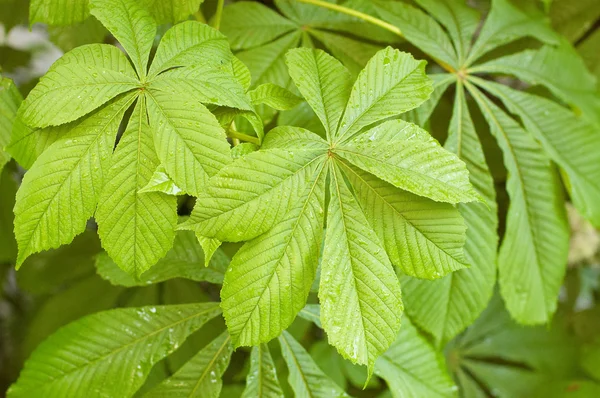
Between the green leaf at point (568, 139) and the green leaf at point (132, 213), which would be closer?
the green leaf at point (132, 213)

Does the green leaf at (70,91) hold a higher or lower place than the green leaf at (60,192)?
higher

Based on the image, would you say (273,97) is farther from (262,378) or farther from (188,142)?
(262,378)

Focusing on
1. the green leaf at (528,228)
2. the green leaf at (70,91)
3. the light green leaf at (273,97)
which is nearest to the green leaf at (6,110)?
the green leaf at (70,91)

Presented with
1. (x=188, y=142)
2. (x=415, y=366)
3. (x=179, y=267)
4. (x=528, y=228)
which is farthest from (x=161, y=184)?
(x=528, y=228)

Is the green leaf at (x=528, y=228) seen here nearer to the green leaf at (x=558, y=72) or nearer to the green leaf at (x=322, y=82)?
the green leaf at (x=558, y=72)

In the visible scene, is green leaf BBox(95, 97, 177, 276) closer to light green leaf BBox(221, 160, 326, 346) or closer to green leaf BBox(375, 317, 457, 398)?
Answer: light green leaf BBox(221, 160, 326, 346)

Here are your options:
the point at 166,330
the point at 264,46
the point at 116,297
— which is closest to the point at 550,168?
the point at 264,46
